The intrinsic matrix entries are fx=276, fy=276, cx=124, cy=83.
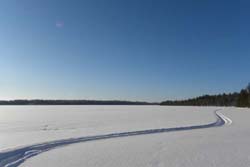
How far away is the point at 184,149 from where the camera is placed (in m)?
8.30

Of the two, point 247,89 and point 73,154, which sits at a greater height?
point 247,89

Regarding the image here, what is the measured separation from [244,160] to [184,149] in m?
2.03

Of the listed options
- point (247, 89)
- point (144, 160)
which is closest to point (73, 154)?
point (144, 160)

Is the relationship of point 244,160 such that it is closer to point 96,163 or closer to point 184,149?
point 184,149

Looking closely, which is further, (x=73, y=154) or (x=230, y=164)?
(x=73, y=154)

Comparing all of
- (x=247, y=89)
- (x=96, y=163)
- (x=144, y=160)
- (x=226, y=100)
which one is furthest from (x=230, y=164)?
(x=226, y=100)

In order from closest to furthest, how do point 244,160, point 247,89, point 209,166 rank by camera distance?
point 209,166
point 244,160
point 247,89

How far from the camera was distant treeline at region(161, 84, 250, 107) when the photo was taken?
224 ft

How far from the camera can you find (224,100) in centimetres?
9600

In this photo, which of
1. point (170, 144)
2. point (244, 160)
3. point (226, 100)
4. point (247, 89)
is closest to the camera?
point (244, 160)

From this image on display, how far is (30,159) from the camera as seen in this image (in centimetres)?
673

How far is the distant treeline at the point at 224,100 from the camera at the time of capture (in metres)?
68.2

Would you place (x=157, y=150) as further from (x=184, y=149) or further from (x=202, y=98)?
(x=202, y=98)

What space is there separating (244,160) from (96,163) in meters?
3.52
